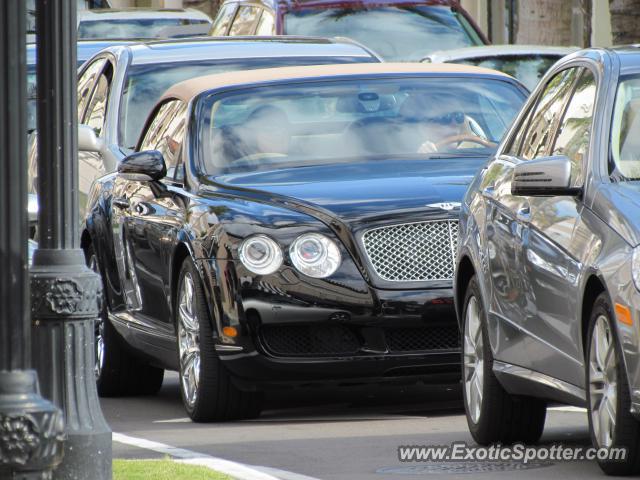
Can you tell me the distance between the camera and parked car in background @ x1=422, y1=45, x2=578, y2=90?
66.3 ft

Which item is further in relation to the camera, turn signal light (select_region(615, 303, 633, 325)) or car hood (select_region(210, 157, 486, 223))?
car hood (select_region(210, 157, 486, 223))

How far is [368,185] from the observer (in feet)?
34.8

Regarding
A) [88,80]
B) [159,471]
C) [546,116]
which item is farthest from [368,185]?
[88,80]

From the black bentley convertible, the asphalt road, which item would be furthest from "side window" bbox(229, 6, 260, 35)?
the asphalt road

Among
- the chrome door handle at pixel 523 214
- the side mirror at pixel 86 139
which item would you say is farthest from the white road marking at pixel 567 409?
the side mirror at pixel 86 139

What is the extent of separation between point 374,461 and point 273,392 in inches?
86.5

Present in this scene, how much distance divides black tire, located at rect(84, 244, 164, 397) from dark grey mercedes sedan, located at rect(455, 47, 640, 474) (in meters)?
3.33

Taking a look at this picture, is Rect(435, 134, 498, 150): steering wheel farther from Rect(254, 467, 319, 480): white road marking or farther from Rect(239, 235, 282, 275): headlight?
Rect(254, 467, 319, 480): white road marking

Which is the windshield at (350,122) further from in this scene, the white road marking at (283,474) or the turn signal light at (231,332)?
the white road marking at (283,474)

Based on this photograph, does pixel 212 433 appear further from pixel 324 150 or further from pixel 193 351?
pixel 324 150

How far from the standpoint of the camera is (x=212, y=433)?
32.5ft

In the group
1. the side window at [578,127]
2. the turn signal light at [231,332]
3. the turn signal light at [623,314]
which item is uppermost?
the side window at [578,127]

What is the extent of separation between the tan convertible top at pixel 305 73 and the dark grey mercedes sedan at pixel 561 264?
2.63m

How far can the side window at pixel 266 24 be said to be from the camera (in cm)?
2198
